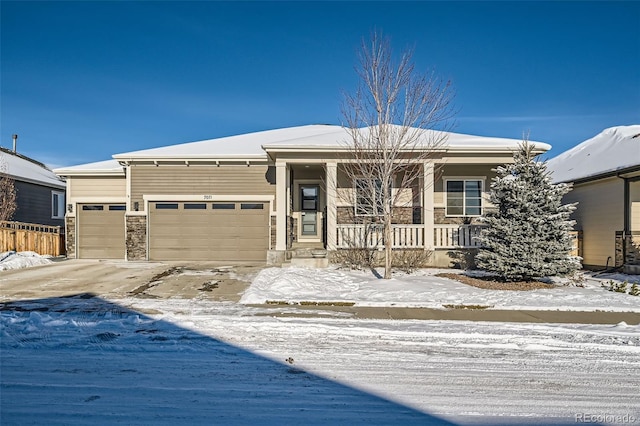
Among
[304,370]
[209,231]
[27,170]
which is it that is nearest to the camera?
[304,370]

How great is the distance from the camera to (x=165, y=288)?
33.9 ft

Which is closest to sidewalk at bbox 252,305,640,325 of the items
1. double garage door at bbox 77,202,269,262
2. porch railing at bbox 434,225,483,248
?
porch railing at bbox 434,225,483,248

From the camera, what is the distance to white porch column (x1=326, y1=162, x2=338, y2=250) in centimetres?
1410

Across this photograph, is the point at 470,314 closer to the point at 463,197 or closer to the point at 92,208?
the point at 463,197

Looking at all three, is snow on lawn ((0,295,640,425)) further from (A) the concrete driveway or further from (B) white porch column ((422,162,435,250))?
(B) white porch column ((422,162,435,250))

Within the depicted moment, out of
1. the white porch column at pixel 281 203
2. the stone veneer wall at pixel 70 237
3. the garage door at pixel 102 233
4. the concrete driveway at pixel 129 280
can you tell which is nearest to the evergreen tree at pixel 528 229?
the white porch column at pixel 281 203

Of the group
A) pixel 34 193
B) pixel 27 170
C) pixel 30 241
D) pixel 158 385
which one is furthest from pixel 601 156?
pixel 27 170

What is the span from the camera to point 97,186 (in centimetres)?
1733

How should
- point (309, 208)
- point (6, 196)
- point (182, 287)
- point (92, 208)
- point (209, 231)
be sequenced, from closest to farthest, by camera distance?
point (182, 287), point (209, 231), point (309, 208), point (92, 208), point (6, 196)

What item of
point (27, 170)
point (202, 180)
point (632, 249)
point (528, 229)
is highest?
point (27, 170)

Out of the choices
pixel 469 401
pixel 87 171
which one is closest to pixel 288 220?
pixel 87 171

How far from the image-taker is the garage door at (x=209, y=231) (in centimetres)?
1605

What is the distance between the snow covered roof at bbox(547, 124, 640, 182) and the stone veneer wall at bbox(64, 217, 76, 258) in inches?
768

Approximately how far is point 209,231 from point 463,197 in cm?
943
